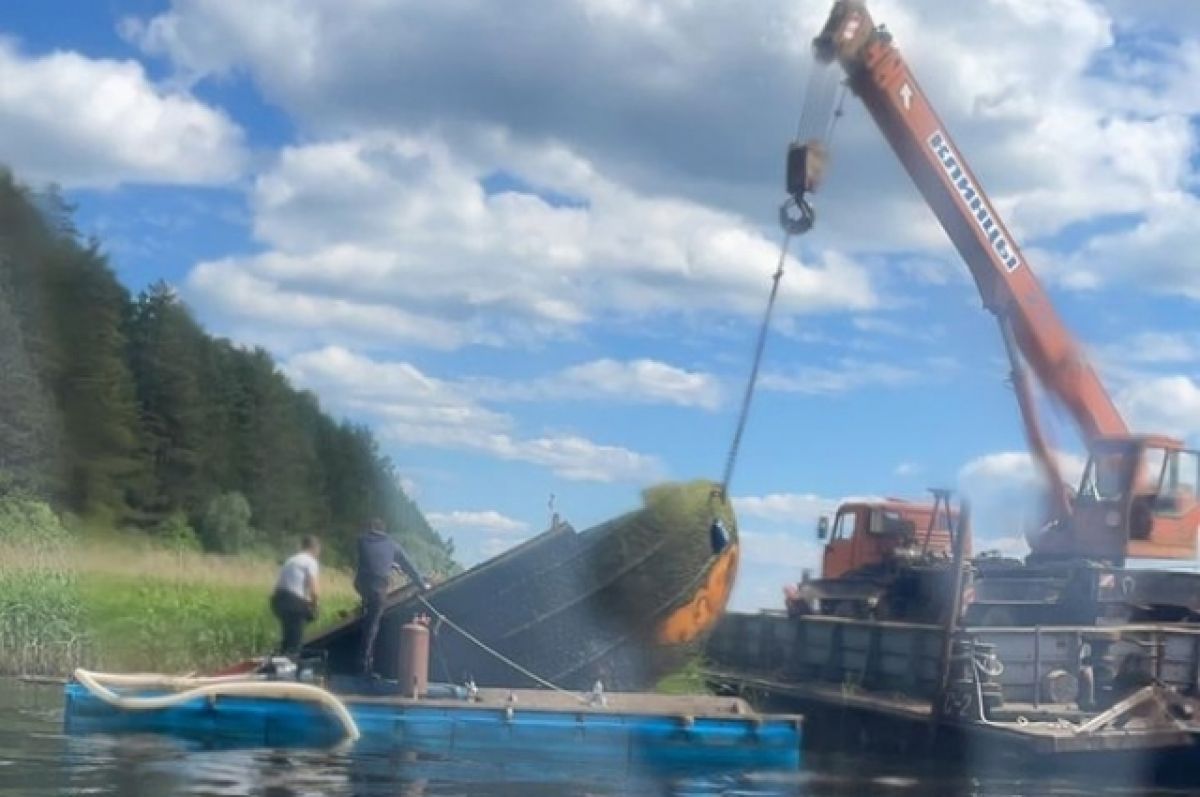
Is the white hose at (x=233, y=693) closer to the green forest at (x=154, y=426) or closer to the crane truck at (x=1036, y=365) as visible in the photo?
the green forest at (x=154, y=426)

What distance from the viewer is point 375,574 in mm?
17109

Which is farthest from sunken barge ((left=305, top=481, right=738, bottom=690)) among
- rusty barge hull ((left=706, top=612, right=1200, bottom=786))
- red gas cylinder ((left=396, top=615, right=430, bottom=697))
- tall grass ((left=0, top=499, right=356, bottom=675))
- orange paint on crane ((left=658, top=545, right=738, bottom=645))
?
tall grass ((left=0, top=499, right=356, bottom=675))

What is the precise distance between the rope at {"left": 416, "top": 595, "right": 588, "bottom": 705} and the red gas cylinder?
709mm

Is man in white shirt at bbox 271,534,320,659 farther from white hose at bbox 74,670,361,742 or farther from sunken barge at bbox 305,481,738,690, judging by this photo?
white hose at bbox 74,670,361,742

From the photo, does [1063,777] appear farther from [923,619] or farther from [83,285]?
[83,285]

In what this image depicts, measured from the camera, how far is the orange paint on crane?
17.9m

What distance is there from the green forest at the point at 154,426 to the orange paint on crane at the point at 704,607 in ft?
15.7

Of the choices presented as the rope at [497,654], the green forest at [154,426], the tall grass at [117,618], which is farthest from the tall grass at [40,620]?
the rope at [497,654]

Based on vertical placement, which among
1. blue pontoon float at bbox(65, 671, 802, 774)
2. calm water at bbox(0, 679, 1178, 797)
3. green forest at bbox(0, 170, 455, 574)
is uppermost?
green forest at bbox(0, 170, 455, 574)

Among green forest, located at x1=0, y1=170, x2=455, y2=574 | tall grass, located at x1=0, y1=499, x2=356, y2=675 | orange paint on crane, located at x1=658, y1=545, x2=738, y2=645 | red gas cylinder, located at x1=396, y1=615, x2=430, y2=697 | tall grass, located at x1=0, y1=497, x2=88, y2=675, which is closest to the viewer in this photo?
red gas cylinder, located at x1=396, y1=615, x2=430, y2=697

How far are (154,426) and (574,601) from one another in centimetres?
1564

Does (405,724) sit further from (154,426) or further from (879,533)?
(154,426)

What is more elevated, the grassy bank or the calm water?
the grassy bank

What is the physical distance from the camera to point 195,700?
16.2 m
